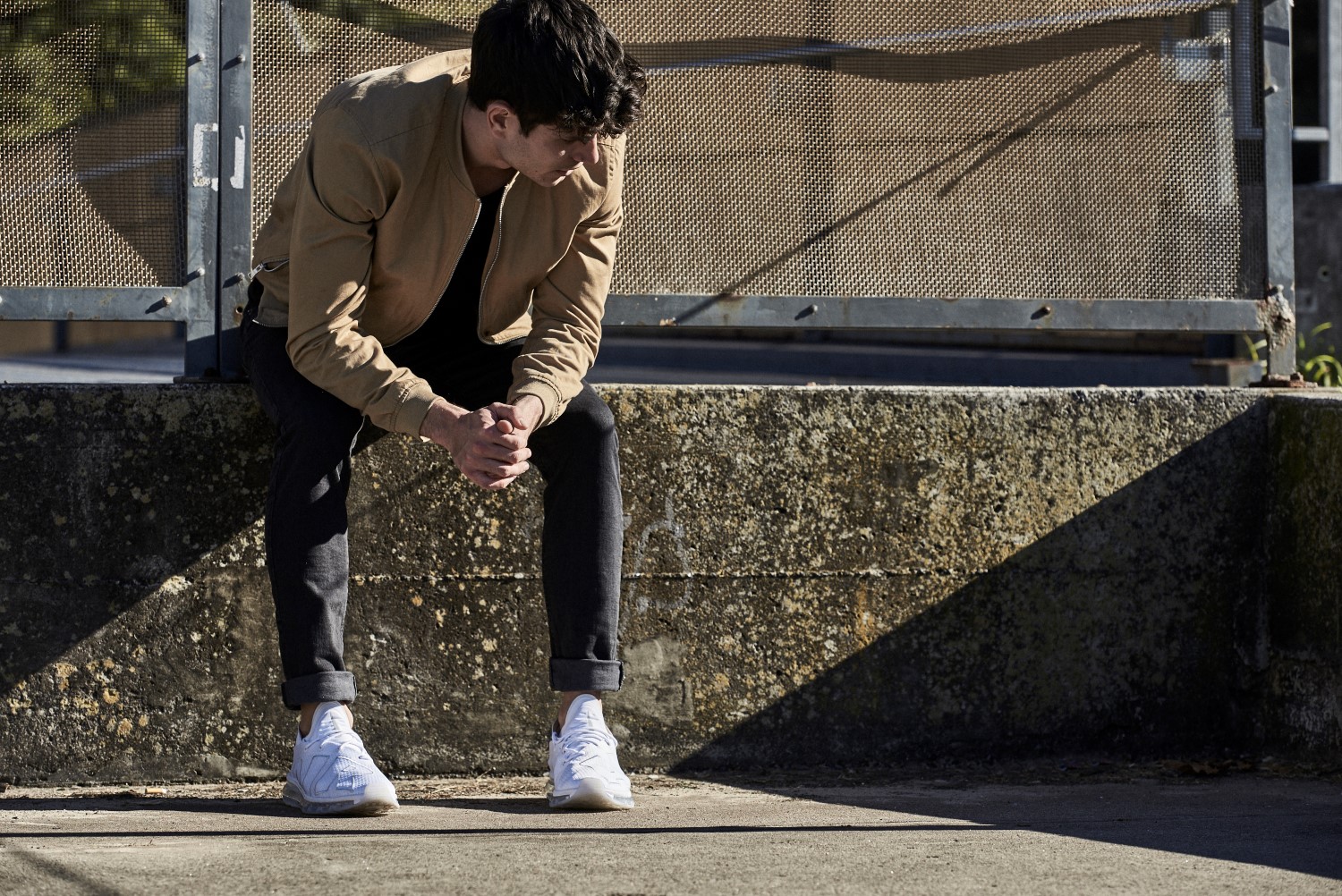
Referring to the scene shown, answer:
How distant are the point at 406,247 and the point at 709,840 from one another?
3.66ft

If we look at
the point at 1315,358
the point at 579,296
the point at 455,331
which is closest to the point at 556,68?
the point at 579,296

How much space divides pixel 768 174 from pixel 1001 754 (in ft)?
4.37

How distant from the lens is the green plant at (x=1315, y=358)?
3.69 metres

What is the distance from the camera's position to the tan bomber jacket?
2.55m

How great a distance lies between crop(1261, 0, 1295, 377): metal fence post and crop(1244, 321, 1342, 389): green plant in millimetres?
57

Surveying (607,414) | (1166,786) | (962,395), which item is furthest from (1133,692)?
(607,414)

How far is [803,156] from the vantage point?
334 cm

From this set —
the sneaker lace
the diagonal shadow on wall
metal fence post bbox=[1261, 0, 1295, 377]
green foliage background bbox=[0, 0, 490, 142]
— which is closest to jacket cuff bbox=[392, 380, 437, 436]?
the sneaker lace

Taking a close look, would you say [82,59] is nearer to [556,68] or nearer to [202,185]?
[202,185]

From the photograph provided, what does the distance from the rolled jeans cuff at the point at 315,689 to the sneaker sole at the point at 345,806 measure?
0.16 metres

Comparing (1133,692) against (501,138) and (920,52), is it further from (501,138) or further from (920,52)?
(501,138)

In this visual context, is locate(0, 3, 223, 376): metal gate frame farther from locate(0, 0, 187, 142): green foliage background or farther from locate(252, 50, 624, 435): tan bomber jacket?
locate(252, 50, 624, 435): tan bomber jacket

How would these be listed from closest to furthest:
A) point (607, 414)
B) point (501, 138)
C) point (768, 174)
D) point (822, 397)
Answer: point (501, 138), point (607, 414), point (822, 397), point (768, 174)

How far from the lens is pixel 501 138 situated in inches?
100
